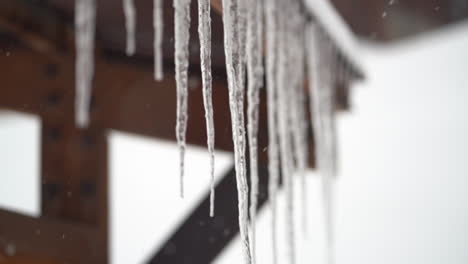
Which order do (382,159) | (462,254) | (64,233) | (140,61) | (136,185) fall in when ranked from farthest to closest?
(382,159) → (462,254) → (140,61) → (136,185) → (64,233)

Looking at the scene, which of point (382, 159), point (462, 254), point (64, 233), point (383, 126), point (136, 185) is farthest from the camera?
point (383, 126)

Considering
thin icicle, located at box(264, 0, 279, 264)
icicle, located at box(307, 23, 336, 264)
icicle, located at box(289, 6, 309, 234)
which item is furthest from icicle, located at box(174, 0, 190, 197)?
icicle, located at box(307, 23, 336, 264)

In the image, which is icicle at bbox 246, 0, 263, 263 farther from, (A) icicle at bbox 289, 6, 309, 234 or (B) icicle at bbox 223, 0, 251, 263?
(A) icicle at bbox 289, 6, 309, 234

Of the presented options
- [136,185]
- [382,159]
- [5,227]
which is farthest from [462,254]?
[5,227]

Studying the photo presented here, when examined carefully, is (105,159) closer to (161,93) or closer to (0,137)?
(161,93)

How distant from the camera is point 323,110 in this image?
1.62 meters

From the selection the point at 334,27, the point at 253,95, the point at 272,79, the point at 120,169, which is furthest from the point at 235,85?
the point at 334,27

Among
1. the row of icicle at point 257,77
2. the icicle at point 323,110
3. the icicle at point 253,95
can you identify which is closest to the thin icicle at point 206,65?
the row of icicle at point 257,77

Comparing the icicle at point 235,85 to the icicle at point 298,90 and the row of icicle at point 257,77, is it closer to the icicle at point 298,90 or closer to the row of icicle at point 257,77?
the row of icicle at point 257,77

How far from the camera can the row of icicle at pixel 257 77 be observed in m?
0.77

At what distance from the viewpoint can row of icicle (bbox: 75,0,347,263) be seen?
0.77 metres

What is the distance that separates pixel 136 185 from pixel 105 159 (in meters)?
0.15

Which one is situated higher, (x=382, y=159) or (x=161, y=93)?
(x=161, y=93)

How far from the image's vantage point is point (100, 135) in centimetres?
122
